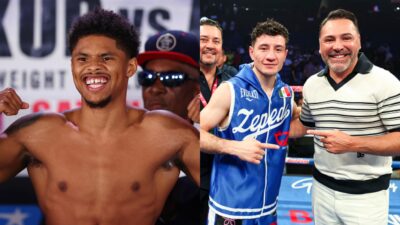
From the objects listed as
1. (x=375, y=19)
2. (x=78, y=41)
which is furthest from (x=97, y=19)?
(x=375, y=19)

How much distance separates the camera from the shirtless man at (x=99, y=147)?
4.42 feet

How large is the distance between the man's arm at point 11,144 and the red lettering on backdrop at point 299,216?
1.92 metres

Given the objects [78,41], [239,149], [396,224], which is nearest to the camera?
[78,41]

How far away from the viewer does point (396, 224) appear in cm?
253

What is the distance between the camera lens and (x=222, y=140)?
1.61 metres

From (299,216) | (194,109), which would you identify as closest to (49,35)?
(194,109)

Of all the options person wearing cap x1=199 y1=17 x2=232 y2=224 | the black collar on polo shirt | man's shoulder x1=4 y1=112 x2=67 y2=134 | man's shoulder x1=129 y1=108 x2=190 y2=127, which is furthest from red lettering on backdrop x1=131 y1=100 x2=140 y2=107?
the black collar on polo shirt

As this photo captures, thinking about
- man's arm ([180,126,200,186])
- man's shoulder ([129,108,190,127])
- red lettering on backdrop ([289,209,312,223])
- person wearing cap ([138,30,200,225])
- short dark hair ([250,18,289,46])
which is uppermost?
short dark hair ([250,18,289,46])

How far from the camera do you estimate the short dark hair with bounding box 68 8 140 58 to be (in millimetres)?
1338

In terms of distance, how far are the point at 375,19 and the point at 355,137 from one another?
5.47 metres

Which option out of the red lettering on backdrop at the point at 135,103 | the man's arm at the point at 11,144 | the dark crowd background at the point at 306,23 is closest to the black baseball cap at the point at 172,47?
the red lettering on backdrop at the point at 135,103

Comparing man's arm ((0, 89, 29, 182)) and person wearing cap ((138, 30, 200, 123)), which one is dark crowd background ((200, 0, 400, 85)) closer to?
person wearing cap ((138, 30, 200, 123))

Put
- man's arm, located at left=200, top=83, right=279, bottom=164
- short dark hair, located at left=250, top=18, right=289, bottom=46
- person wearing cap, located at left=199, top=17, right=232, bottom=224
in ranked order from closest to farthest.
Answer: man's arm, located at left=200, top=83, right=279, bottom=164 → short dark hair, located at left=250, top=18, right=289, bottom=46 → person wearing cap, located at left=199, top=17, right=232, bottom=224

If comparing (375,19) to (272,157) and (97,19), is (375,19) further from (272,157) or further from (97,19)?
(97,19)
